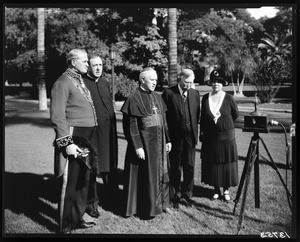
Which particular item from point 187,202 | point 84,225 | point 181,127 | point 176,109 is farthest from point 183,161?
point 84,225

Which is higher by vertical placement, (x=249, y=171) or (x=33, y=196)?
(x=249, y=171)

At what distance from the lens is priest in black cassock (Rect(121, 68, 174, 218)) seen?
4.17m

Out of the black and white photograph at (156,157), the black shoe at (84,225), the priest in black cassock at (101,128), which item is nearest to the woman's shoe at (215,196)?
the black and white photograph at (156,157)

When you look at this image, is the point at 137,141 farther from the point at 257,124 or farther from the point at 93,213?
the point at 257,124

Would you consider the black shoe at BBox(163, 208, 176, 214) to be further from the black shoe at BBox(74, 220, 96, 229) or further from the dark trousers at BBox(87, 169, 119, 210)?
the black shoe at BBox(74, 220, 96, 229)

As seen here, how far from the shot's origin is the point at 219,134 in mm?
4715

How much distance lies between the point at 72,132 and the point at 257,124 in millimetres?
2224

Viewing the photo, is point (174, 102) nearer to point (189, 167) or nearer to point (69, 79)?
point (189, 167)

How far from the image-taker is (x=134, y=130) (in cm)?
417

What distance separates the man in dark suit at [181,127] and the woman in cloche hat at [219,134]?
210 mm

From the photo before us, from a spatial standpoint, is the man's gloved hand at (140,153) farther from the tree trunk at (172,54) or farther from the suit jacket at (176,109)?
the tree trunk at (172,54)

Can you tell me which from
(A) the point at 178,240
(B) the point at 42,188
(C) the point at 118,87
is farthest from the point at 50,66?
(A) the point at 178,240

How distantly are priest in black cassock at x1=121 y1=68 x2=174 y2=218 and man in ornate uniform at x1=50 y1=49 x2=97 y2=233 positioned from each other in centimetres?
50

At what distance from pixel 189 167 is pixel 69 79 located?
2004 millimetres
